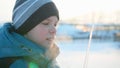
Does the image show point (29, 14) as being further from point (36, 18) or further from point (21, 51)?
point (21, 51)

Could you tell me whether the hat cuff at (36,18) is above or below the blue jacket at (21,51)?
above

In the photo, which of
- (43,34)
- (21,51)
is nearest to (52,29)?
(43,34)

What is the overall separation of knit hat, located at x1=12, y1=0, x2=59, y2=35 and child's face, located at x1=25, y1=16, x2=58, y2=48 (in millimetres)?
17

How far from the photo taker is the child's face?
1.51m

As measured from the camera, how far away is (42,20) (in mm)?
1530

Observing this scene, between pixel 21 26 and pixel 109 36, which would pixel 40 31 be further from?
pixel 109 36

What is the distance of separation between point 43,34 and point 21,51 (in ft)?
Answer: 0.39

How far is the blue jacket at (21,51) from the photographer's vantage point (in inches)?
56.7

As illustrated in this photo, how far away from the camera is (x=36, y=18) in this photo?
1532 millimetres

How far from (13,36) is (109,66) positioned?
3.53m

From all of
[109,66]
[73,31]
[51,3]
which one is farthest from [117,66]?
[73,31]

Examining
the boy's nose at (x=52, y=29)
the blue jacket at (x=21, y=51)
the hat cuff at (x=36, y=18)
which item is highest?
the hat cuff at (x=36, y=18)

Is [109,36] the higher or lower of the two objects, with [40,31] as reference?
lower

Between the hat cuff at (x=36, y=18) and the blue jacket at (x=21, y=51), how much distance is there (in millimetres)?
39
